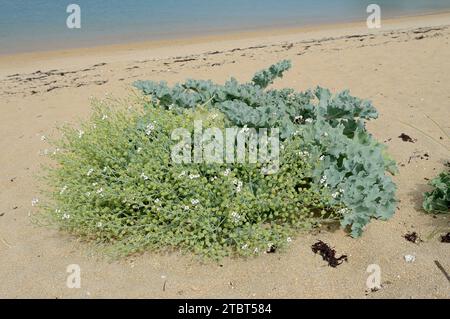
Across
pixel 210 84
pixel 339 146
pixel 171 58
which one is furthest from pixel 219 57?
pixel 339 146

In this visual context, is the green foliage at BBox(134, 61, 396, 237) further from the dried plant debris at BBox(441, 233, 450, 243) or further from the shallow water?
the shallow water

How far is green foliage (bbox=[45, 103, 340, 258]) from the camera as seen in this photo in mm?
3004

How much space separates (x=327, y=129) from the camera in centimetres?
340

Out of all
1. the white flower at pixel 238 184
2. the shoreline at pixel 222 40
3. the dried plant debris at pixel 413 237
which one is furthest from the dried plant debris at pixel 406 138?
the shoreline at pixel 222 40

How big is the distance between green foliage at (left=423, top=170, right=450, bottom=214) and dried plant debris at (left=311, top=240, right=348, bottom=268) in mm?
844

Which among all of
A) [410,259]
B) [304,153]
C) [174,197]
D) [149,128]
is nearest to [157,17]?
[149,128]

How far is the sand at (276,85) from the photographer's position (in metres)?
2.95

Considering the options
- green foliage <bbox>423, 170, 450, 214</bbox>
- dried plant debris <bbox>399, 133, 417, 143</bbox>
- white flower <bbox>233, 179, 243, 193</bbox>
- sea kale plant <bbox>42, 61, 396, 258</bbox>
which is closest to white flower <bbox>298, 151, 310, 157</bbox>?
sea kale plant <bbox>42, 61, 396, 258</bbox>

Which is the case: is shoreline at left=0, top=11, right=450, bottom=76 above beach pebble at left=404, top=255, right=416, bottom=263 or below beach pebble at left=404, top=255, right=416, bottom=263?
above

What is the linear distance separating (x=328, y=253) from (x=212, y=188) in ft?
2.85

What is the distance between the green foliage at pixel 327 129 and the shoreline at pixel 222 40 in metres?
6.42

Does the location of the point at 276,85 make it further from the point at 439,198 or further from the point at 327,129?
the point at 439,198

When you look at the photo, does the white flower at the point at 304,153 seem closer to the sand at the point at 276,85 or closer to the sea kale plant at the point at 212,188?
the sea kale plant at the point at 212,188
